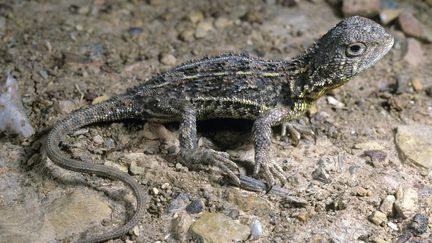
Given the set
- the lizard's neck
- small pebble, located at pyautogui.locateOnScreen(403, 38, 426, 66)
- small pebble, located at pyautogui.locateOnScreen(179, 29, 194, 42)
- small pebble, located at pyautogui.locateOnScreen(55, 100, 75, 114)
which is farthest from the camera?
small pebble, located at pyautogui.locateOnScreen(179, 29, 194, 42)

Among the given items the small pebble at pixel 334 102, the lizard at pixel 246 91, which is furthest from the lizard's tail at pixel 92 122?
the small pebble at pixel 334 102

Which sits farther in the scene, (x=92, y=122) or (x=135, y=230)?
(x=92, y=122)

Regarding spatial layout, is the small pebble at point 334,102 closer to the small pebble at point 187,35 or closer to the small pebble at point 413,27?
the small pebble at point 413,27

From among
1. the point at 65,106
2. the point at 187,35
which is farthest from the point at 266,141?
the point at 187,35

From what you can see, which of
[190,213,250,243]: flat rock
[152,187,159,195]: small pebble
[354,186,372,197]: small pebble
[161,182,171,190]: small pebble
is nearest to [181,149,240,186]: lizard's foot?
[161,182,171,190]: small pebble

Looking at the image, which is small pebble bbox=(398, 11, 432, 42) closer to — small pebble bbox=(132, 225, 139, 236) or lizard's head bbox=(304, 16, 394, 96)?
lizard's head bbox=(304, 16, 394, 96)

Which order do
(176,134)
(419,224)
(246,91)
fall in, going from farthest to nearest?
(176,134) < (246,91) < (419,224)

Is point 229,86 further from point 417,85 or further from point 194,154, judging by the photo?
point 417,85
